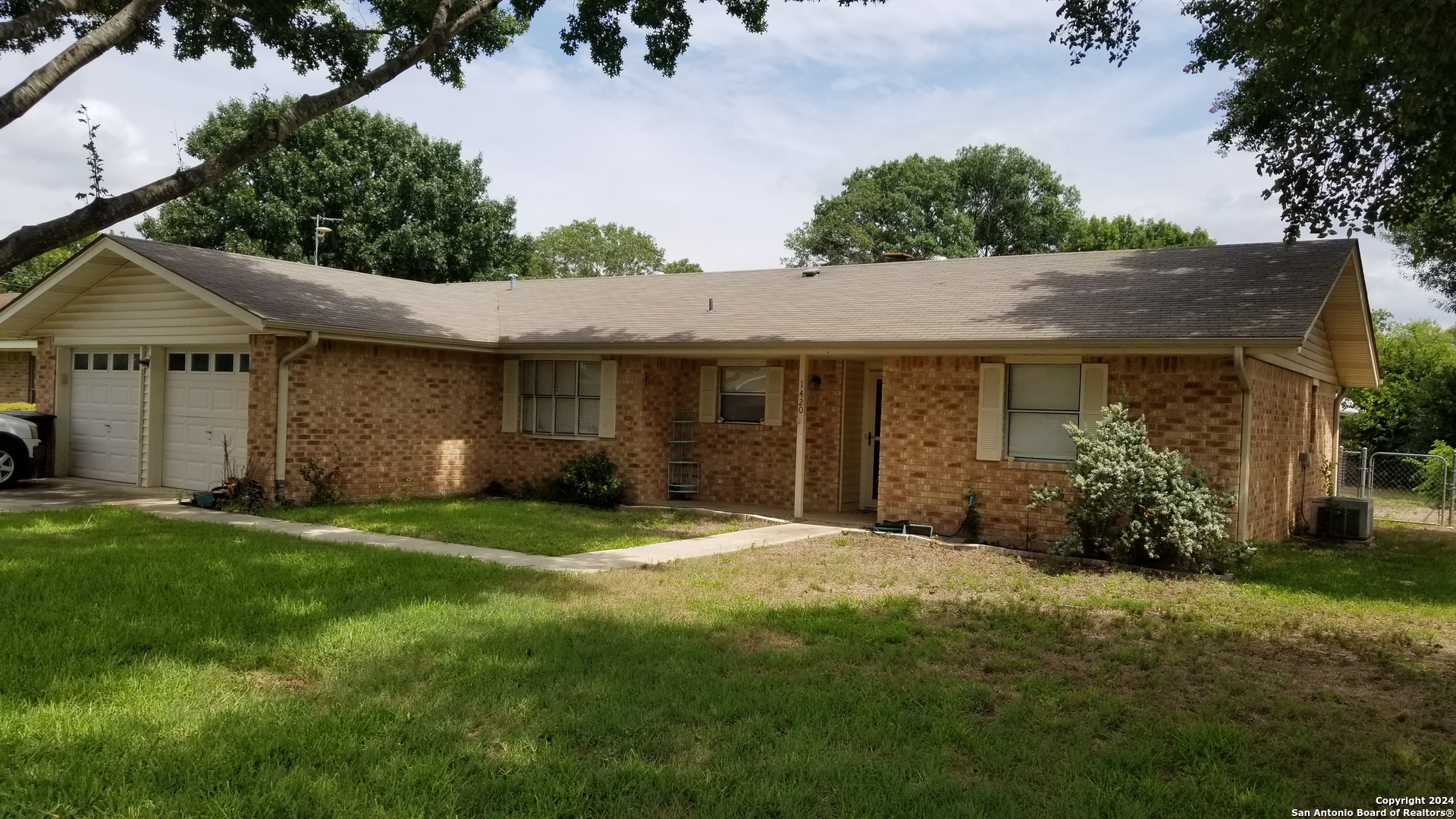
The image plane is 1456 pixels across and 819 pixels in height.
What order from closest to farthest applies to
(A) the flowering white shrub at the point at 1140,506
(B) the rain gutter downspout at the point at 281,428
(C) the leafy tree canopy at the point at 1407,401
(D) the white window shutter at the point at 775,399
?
(A) the flowering white shrub at the point at 1140,506 → (B) the rain gutter downspout at the point at 281,428 → (D) the white window shutter at the point at 775,399 → (C) the leafy tree canopy at the point at 1407,401

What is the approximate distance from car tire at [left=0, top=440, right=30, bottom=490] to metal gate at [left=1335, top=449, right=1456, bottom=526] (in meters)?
20.6

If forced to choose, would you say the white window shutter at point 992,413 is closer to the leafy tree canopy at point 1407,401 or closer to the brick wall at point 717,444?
the brick wall at point 717,444

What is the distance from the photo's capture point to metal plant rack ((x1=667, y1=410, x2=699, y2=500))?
15.9 meters

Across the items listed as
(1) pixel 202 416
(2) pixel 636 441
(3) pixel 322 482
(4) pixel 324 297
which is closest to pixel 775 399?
(2) pixel 636 441

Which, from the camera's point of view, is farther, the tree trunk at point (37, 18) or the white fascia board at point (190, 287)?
the white fascia board at point (190, 287)

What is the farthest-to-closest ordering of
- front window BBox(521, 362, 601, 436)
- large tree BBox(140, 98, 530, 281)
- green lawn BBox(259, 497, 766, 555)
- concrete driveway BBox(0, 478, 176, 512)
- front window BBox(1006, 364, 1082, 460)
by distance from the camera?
1. large tree BBox(140, 98, 530, 281)
2. front window BBox(521, 362, 601, 436)
3. concrete driveway BBox(0, 478, 176, 512)
4. front window BBox(1006, 364, 1082, 460)
5. green lawn BBox(259, 497, 766, 555)

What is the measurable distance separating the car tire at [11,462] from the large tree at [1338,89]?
15721 mm

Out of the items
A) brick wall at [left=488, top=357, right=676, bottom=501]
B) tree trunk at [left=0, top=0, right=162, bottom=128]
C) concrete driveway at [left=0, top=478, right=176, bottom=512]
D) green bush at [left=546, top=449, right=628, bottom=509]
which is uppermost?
tree trunk at [left=0, top=0, right=162, bottom=128]

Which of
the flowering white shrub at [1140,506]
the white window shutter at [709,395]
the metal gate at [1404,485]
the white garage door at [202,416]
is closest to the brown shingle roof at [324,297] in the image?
the white garage door at [202,416]

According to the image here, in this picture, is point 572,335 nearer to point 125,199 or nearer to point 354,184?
point 125,199

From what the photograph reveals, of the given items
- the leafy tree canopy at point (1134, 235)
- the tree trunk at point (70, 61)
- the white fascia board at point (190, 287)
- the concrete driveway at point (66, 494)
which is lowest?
the concrete driveway at point (66, 494)

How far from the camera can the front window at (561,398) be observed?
52.7 ft

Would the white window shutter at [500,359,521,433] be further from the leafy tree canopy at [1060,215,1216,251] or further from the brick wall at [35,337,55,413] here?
the leafy tree canopy at [1060,215,1216,251]

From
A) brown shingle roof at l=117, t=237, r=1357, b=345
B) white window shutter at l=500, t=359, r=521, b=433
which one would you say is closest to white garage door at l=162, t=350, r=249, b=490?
brown shingle roof at l=117, t=237, r=1357, b=345
